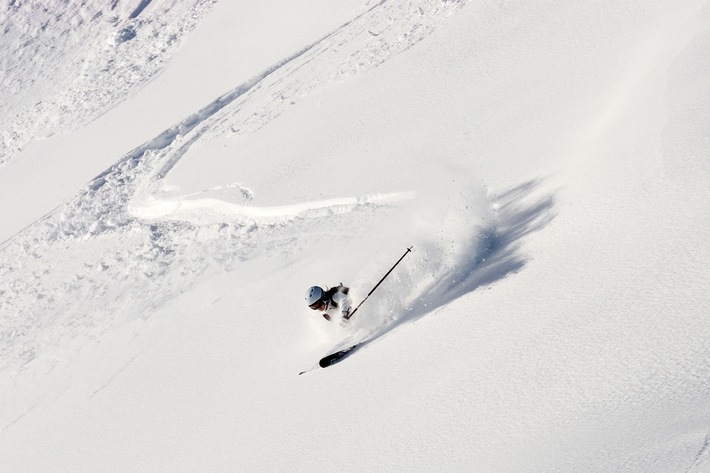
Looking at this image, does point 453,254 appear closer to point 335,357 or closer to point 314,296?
point 314,296

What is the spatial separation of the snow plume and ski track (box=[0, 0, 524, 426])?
0.12 ft

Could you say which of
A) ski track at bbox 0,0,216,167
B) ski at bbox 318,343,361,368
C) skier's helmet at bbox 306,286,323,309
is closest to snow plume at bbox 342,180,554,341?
ski at bbox 318,343,361,368

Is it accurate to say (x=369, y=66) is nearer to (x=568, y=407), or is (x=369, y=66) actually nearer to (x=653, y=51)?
(x=653, y=51)

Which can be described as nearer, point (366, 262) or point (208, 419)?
point (208, 419)

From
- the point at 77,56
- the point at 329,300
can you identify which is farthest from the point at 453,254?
the point at 77,56

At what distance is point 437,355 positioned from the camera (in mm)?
9141

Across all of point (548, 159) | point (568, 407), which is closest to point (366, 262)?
point (548, 159)

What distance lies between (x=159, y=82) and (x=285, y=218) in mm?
10442

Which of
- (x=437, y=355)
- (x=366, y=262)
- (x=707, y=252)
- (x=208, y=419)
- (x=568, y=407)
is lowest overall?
(x=568, y=407)

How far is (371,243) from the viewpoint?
46.2ft

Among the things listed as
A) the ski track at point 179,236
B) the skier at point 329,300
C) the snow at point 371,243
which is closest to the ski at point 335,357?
the snow at point 371,243

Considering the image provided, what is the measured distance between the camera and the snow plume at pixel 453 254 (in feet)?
36.9

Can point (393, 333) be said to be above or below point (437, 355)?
above

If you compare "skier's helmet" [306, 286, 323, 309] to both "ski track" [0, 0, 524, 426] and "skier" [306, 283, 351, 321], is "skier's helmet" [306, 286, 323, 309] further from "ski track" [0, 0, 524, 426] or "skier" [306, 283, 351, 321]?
"ski track" [0, 0, 524, 426]
